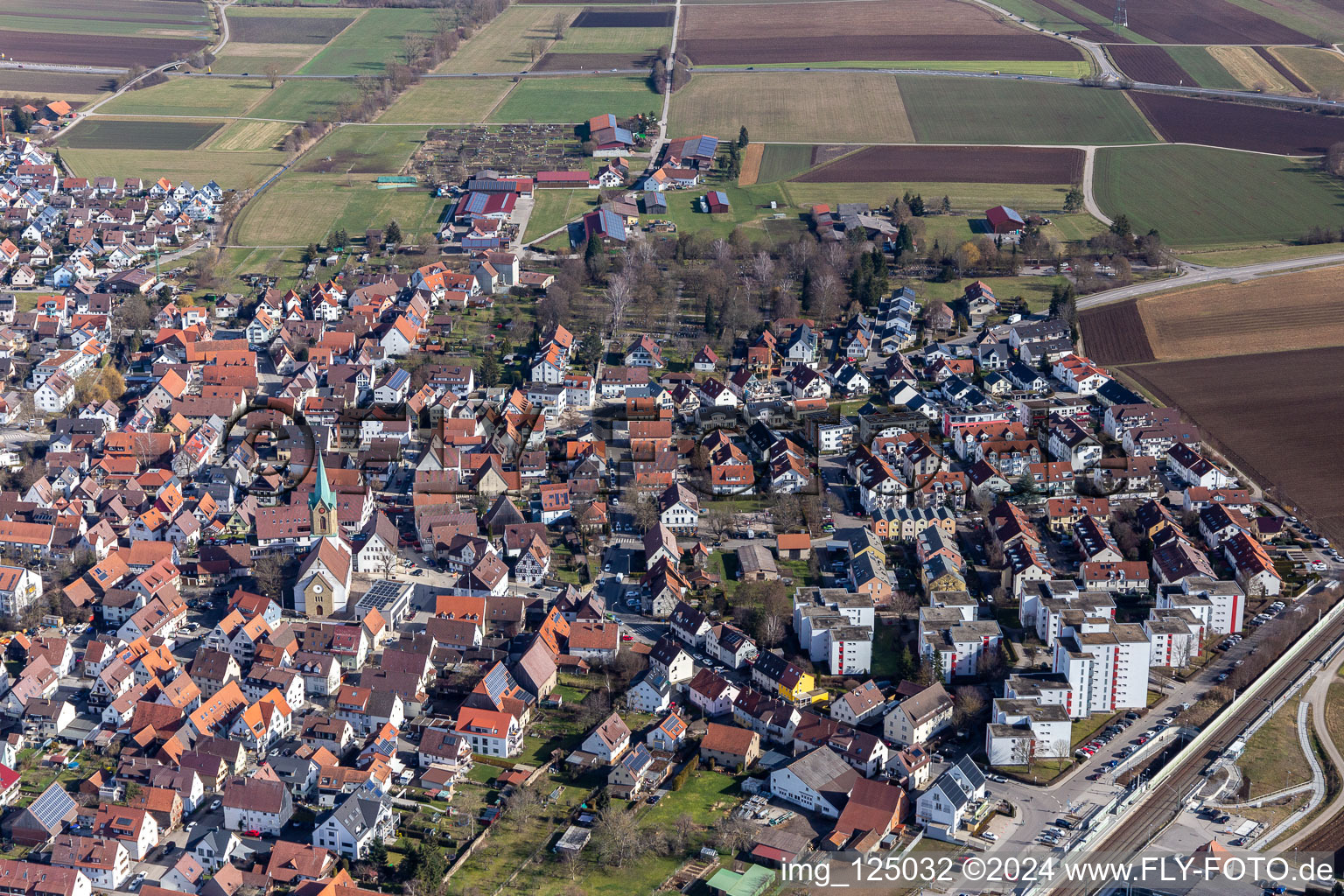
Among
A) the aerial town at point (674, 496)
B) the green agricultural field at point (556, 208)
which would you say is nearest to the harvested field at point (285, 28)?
the aerial town at point (674, 496)

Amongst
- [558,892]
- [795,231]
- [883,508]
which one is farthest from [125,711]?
[795,231]

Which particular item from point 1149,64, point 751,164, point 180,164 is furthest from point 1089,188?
point 180,164

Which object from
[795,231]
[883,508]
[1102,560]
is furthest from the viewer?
[795,231]

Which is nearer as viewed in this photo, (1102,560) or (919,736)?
(919,736)

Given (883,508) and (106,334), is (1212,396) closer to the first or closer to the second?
(883,508)

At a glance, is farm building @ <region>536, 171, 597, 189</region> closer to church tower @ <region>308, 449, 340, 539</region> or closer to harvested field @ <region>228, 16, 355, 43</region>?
church tower @ <region>308, 449, 340, 539</region>

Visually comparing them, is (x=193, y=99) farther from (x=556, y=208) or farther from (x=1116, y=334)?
(x=1116, y=334)
